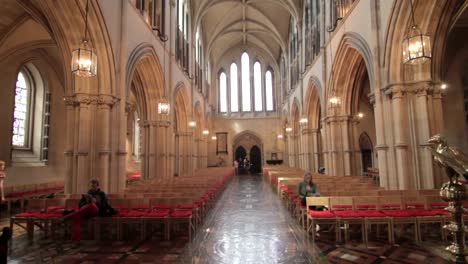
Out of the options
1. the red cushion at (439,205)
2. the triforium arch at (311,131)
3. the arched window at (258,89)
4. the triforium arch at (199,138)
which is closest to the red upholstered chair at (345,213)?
the red cushion at (439,205)

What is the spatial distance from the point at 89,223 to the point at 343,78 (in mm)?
11948

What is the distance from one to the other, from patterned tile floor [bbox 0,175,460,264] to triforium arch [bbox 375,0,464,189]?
9.95 ft

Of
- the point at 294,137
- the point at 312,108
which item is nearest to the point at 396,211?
the point at 312,108

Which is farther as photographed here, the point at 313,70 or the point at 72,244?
the point at 313,70

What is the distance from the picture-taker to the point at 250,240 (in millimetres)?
5531

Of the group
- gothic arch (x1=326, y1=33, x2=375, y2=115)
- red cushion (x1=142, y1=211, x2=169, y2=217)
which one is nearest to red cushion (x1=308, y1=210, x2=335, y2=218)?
red cushion (x1=142, y1=211, x2=169, y2=217)

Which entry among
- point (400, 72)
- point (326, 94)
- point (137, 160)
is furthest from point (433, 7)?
point (137, 160)

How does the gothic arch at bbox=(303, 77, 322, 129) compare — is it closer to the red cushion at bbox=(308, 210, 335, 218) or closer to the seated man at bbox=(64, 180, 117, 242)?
the red cushion at bbox=(308, 210, 335, 218)

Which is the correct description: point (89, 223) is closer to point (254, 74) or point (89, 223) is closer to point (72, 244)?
point (72, 244)

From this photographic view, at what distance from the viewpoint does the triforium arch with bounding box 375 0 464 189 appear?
783cm

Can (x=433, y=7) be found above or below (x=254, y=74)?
below

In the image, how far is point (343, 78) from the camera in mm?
13531

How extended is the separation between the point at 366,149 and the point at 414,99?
15.2 metres

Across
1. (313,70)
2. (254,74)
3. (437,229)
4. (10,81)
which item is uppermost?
(254,74)
